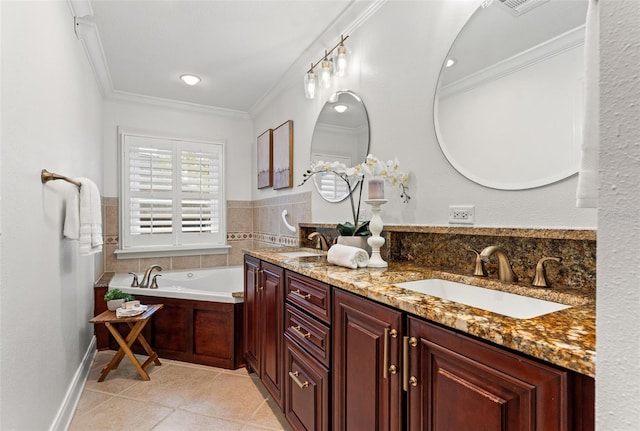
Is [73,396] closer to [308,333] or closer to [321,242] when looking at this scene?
[308,333]

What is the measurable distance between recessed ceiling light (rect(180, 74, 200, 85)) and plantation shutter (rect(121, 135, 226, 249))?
86cm

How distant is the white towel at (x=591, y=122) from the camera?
576mm

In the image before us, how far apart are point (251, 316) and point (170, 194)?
2.12 m

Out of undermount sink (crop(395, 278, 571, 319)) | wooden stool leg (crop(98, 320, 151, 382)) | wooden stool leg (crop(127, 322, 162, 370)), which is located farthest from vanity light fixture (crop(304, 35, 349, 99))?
wooden stool leg (crop(127, 322, 162, 370))

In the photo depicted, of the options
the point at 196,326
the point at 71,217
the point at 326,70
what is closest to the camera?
the point at 71,217

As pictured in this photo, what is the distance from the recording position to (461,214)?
151cm

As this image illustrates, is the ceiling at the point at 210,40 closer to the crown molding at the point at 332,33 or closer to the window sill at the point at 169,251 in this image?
the crown molding at the point at 332,33

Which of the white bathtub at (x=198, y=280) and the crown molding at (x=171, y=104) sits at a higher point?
the crown molding at (x=171, y=104)

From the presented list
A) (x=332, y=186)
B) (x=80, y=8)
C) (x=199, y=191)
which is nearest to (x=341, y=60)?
(x=332, y=186)

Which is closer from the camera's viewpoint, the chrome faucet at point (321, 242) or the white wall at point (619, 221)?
the white wall at point (619, 221)

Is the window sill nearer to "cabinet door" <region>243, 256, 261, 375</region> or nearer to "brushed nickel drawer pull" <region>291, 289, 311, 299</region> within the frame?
"cabinet door" <region>243, 256, 261, 375</region>

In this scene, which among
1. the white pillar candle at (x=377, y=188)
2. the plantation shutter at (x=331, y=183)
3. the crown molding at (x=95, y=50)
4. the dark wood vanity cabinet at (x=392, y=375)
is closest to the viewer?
the dark wood vanity cabinet at (x=392, y=375)

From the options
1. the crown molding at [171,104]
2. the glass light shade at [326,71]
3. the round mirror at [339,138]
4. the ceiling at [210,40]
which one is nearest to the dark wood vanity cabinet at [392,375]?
the round mirror at [339,138]

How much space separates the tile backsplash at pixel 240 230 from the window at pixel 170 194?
0.11 metres
